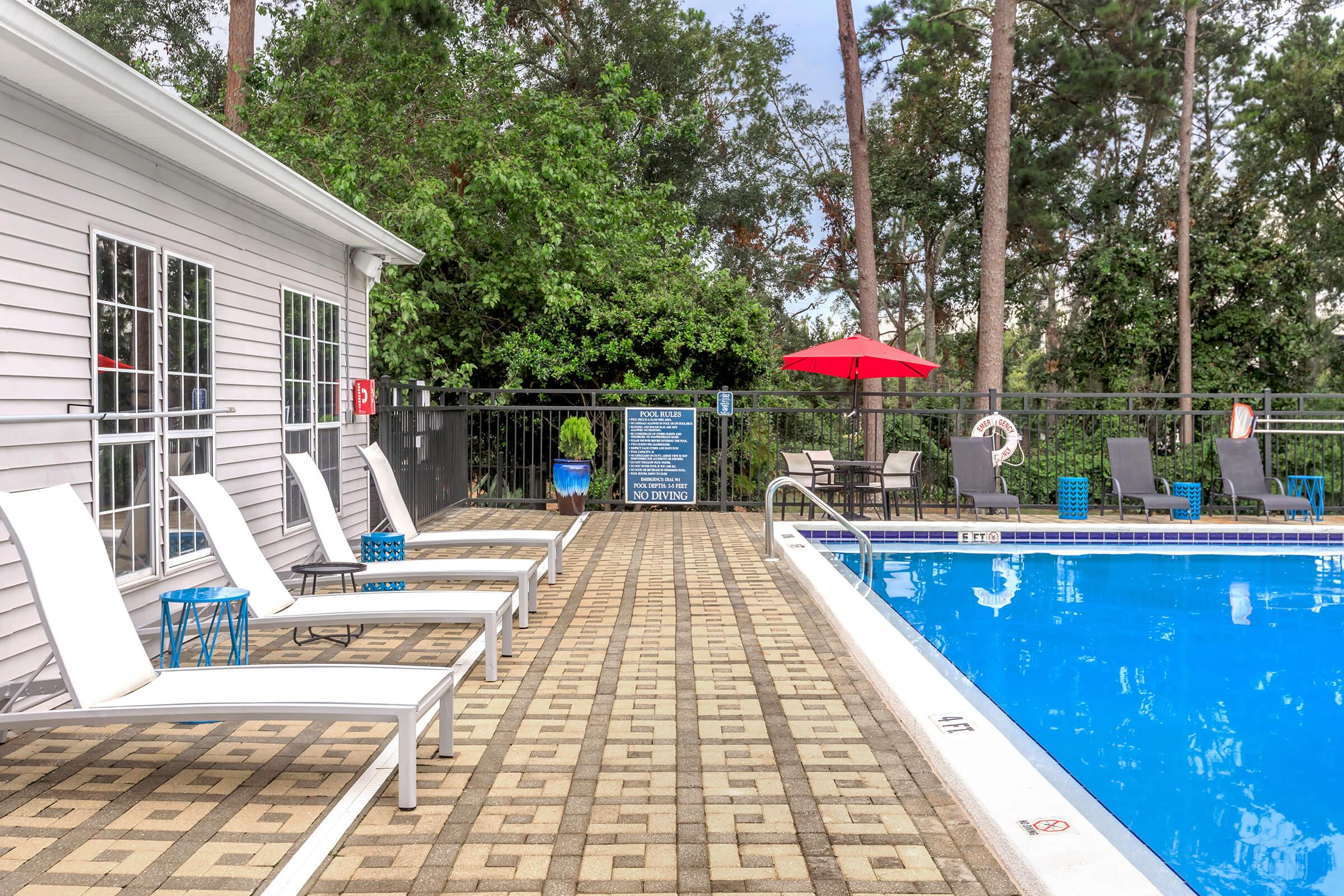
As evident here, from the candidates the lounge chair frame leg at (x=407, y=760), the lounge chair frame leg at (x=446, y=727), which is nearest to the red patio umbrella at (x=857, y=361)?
the lounge chair frame leg at (x=446, y=727)

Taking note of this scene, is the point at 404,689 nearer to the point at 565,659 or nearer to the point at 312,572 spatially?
the point at 565,659

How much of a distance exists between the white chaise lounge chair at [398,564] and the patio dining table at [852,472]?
5.85 m

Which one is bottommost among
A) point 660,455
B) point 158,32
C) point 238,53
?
point 660,455

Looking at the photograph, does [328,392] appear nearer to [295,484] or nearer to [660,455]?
[295,484]

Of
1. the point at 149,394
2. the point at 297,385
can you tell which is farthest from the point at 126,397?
the point at 297,385

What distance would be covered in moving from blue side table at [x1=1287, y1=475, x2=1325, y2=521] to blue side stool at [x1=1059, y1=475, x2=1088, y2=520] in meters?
2.41

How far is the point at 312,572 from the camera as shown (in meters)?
5.48

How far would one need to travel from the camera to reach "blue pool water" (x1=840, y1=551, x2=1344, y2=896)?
12.6 feet

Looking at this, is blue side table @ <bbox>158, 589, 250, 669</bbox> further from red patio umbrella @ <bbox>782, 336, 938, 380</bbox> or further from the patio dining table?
red patio umbrella @ <bbox>782, 336, 938, 380</bbox>

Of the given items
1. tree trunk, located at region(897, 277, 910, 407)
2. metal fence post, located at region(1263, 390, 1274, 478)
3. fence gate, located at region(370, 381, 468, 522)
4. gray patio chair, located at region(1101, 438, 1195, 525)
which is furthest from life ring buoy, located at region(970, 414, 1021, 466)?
tree trunk, located at region(897, 277, 910, 407)

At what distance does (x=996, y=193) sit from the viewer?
1600cm

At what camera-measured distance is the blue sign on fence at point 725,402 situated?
510 inches

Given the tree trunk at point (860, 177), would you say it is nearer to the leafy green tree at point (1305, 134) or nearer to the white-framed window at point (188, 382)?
the leafy green tree at point (1305, 134)

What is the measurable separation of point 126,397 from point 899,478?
879 centimetres
